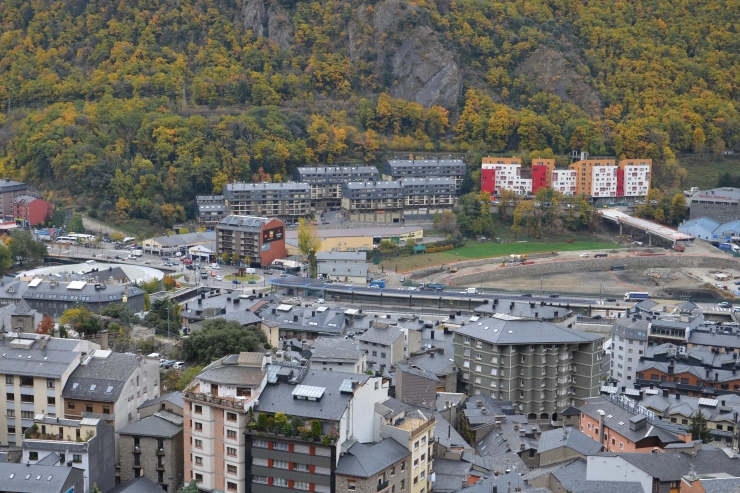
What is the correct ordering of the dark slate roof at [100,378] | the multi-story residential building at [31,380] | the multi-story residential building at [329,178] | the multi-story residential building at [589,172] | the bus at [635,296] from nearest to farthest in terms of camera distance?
1. the dark slate roof at [100,378]
2. the multi-story residential building at [31,380]
3. the bus at [635,296]
4. the multi-story residential building at [329,178]
5. the multi-story residential building at [589,172]

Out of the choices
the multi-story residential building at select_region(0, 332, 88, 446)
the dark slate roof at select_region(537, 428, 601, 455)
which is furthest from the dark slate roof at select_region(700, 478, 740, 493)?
the multi-story residential building at select_region(0, 332, 88, 446)

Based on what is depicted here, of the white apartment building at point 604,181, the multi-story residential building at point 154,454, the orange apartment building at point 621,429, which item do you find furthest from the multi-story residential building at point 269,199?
the multi-story residential building at point 154,454

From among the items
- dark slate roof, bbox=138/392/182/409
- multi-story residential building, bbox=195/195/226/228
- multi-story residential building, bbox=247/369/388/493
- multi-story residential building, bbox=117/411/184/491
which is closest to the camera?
multi-story residential building, bbox=247/369/388/493

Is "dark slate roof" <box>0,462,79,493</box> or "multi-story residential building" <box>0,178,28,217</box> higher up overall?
"multi-story residential building" <box>0,178,28,217</box>

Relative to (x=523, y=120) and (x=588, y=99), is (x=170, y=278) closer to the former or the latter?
(x=523, y=120)

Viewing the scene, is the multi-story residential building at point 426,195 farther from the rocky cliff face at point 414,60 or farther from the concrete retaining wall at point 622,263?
the rocky cliff face at point 414,60

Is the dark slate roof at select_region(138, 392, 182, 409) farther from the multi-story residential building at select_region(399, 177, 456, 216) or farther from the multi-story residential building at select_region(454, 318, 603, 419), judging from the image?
the multi-story residential building at select_region(399, 177, 456, 216)

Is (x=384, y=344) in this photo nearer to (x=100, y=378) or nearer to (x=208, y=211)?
(x=100, y=378)
